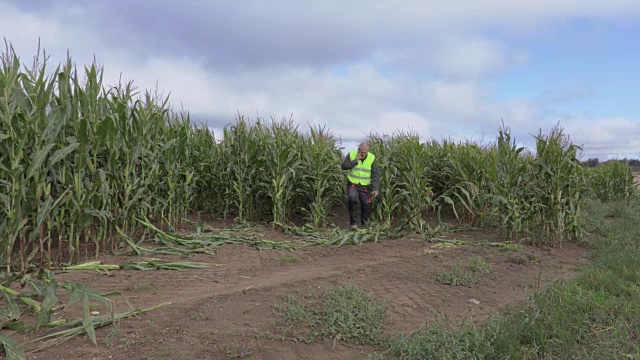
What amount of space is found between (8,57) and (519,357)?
20.0ft

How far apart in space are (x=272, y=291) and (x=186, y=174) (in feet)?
14.6

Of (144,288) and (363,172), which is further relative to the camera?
(363,172)

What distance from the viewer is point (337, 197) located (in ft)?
34.9

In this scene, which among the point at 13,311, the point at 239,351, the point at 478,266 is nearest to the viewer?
the point at 239,351

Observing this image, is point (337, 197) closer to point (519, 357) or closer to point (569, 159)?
point (569, 159)

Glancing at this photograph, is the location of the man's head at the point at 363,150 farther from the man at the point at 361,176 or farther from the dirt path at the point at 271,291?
the dirt path at the point at 271,291

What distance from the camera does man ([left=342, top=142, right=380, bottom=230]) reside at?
923cm

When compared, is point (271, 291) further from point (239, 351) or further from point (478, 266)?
point (478, 266)

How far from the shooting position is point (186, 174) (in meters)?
8.39

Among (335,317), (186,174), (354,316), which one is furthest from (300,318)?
(186,174)

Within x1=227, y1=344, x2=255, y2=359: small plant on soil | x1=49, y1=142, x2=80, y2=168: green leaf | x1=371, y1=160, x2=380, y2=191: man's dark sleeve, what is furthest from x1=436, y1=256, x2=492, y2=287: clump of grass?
x1=49, y1=142, x2=80, y2=168: green leaf

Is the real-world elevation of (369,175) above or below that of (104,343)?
A: above

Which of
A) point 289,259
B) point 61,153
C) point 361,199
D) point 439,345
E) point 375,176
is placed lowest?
point 439,345

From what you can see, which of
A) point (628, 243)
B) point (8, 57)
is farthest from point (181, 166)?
point (628, 243)
